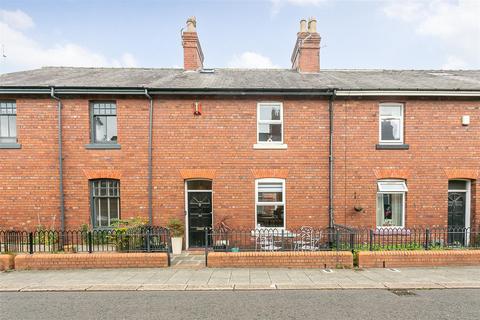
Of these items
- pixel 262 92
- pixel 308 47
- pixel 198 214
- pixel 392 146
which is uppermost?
pixel 308 47

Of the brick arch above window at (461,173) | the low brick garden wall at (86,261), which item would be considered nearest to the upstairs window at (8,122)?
the low brick garden wall at (86,261)

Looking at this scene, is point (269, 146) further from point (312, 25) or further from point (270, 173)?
point (312, 25)

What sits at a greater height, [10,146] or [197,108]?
[197,108]

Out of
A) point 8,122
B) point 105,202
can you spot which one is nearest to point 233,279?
point 105,202

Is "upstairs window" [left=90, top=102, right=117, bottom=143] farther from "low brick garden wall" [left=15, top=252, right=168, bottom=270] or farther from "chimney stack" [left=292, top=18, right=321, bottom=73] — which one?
"chimney stack" [left=292, top=18, right=321, bottom=73]

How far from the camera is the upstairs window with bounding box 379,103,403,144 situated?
32.0 ft

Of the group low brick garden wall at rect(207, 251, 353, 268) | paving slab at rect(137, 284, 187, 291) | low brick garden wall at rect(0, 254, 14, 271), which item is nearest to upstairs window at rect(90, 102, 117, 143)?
low brick garden wall at rect(0, 254, 14, 271)

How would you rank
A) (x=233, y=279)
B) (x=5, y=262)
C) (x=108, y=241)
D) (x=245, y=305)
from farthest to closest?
(x=108, y=241)
(x=5, y=262)
(x=233, y=279)
(x=245, y=305)

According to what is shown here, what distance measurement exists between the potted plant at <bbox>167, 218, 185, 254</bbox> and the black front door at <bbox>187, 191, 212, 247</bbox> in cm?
59

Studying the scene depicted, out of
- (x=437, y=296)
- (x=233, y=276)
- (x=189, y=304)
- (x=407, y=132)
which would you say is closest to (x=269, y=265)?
(x=233, y=276)

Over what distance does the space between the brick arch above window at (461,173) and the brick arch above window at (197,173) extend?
341 inches

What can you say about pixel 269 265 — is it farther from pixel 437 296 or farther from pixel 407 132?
pixel 407 132

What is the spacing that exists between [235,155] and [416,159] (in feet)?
21.9

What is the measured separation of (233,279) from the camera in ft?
21.0
